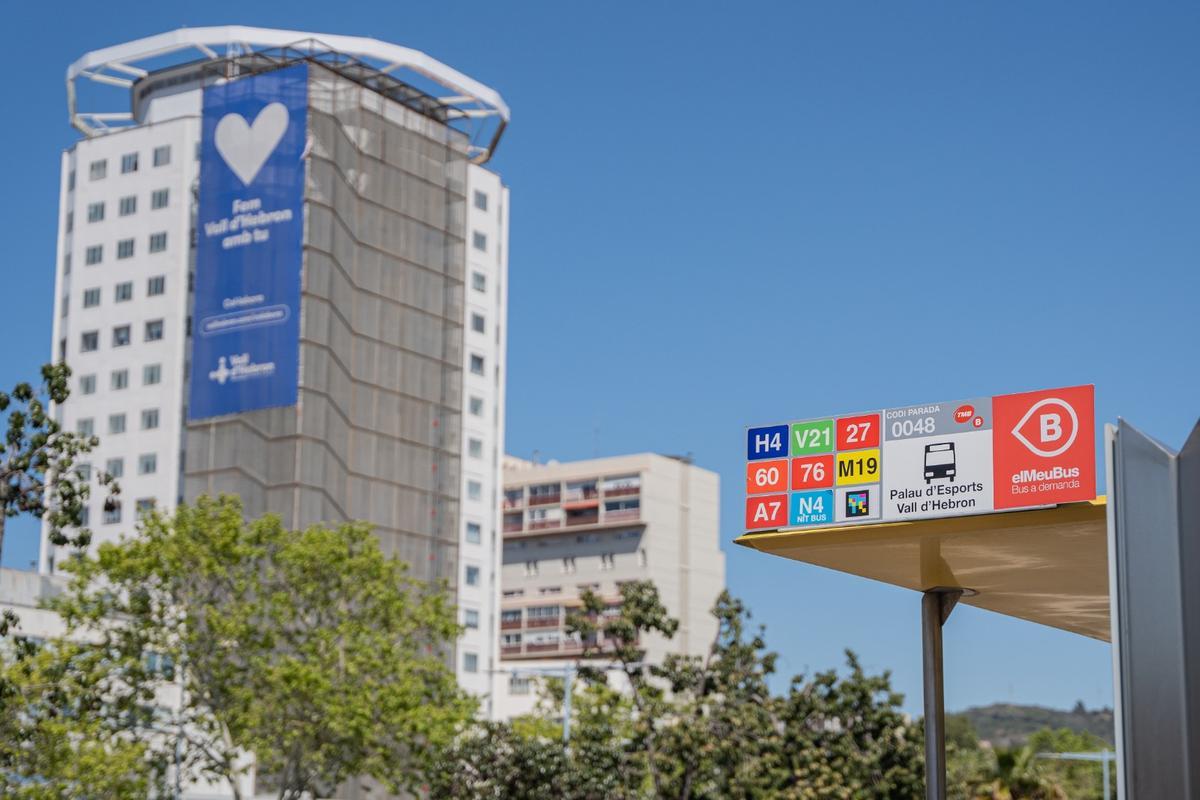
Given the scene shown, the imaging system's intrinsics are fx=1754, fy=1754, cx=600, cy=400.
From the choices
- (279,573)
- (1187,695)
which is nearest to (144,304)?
(279,573)

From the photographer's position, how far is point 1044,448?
49.1 feet

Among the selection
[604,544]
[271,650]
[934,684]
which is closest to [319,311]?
[271,650]

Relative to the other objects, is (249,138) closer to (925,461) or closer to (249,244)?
(249,244)

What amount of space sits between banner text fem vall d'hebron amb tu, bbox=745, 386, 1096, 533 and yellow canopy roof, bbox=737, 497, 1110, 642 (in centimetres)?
14

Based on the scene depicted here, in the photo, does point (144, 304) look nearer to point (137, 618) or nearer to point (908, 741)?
point (137, 618)

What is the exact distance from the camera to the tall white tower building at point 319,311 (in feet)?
279

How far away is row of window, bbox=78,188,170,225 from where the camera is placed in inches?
3538

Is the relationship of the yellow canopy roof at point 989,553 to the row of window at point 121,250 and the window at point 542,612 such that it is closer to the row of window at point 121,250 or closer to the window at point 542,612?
the row of window at point 121,250

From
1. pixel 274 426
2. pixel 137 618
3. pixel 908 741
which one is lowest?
pixel 908 741

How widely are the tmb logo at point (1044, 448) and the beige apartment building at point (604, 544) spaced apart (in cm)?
11333

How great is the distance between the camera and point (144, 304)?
89375 mm

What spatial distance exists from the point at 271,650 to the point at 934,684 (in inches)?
1253

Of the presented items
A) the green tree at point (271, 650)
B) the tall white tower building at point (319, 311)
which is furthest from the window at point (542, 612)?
the green tree at point (271, 650)

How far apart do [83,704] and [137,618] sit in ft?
11.5
